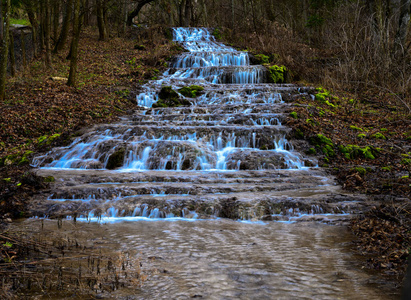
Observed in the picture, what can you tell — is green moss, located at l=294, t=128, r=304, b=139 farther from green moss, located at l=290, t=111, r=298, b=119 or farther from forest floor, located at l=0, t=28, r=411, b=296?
green moss, located at l=290, t=111, r=298, b=119

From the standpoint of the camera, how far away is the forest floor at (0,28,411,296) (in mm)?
5413

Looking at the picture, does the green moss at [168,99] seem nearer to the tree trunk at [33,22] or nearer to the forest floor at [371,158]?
the forest floor at [371,158]

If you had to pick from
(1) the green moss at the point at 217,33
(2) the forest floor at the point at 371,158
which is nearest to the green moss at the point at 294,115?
(2) the forest floor at the point at 371,158

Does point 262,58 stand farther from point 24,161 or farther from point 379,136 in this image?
point 24,161

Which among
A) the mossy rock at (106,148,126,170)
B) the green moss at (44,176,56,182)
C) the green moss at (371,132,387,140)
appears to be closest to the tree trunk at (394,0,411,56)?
the green moss at (371,132,387,140)

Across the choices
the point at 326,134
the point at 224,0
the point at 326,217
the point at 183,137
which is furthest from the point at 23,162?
the point at 224,0

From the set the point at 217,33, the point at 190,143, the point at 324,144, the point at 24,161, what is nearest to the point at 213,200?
the point at 190,143

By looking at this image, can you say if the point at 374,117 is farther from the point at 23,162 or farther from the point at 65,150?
the point at 23,162

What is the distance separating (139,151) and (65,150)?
2524 mm

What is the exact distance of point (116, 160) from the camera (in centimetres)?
1050

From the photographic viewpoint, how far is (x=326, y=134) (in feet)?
37.6

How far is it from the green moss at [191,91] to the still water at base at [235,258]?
35.1 feet

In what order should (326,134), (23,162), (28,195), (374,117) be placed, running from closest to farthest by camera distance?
(28,195), (23,162), (326,134), (374,117)

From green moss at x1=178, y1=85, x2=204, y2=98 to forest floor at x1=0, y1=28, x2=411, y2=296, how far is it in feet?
8.14
